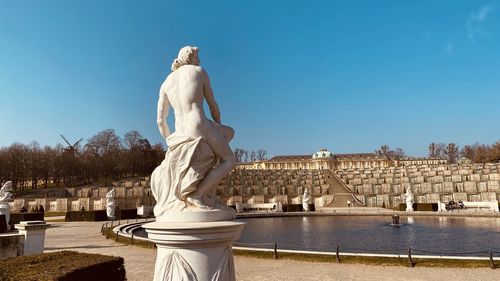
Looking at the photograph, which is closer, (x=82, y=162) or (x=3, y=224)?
(x=3, y=224)

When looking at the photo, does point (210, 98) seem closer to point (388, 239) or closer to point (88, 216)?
point (388, 239)

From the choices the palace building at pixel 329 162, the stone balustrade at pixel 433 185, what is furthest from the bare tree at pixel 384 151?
the stone balustrade at pixel 433 185

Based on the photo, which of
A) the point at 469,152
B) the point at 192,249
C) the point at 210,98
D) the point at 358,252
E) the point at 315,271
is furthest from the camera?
the point at 469,152

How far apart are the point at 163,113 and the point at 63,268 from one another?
421 cm

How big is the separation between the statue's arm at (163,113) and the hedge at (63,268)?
343cm

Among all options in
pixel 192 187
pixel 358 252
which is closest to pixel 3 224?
pixel 358 252

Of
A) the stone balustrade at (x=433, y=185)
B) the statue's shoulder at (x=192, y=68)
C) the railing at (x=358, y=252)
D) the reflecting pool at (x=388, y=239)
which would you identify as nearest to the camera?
the statue's shoulder at (x=192, y=68)

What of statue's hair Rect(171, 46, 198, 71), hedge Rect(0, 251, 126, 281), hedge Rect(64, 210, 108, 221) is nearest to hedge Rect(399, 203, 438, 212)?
hedge Rect(64, 210, 108, 221)

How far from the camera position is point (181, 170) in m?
5.24

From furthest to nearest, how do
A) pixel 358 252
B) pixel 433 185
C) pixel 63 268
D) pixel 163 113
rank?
pixel 433 185 → pixel 358 252 → pixel 63 268 → pixel 163 113

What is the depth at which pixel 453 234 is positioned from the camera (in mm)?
21641

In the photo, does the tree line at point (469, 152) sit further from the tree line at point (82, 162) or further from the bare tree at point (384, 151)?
the tree line at point (82, 162)

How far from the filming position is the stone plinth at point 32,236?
518 inches

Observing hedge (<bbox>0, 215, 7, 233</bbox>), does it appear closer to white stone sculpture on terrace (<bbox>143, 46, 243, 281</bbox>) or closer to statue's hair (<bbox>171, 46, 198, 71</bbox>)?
white stone sculpture on terrace (<bbox>143, 46, 243, 281</bbox>)
